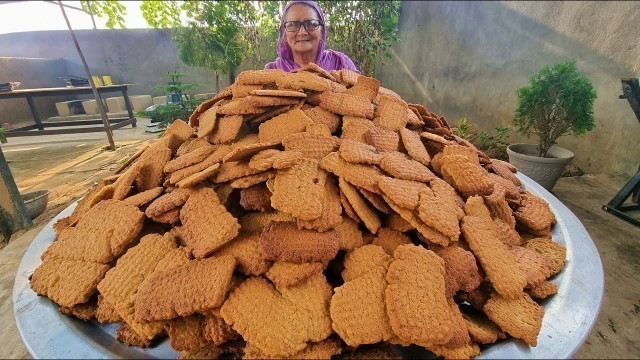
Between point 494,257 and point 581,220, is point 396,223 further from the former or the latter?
point 581,220

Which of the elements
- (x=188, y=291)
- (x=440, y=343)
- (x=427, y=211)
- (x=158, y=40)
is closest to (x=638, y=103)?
(x=427, y=211)

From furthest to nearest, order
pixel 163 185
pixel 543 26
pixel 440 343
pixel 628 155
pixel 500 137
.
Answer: pixel 500 137
pixel 543 26
pixel 628 155
pixel 163 185
pixel 440 343

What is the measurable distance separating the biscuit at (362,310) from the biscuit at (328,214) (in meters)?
0.15

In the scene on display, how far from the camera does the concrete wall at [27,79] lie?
6216 millimetres

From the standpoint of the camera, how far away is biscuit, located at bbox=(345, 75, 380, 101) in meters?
1.31

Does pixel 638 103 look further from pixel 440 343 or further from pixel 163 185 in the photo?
pixel 163 185

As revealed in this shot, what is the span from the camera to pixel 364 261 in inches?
30.5

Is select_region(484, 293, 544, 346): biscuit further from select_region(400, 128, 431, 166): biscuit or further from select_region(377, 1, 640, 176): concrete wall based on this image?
select_region(377, 1, 640, 176): concrete wall

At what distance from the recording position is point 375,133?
1.11 m

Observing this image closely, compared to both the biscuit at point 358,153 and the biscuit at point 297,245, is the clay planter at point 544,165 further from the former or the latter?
the biscuit at point 297,245

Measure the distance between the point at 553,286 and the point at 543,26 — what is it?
4253mm

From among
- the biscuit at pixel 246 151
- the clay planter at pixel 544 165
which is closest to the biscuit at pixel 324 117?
the biscuit at pixel 246 151

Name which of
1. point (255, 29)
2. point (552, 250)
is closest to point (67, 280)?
point (552, 250)

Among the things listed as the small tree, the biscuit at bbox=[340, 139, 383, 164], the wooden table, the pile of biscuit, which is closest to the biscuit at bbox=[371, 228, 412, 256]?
the pile of biscuit
